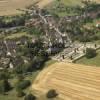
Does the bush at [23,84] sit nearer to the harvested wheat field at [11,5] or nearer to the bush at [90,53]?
the bush at [90,53]

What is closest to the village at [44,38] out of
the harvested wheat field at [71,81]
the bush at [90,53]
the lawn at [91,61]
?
the bush at [90,53]

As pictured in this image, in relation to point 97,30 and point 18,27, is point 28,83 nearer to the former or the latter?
point 97,30

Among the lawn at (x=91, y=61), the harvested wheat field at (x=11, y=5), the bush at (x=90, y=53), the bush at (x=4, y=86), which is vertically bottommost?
the bush at (x=4, y=86)

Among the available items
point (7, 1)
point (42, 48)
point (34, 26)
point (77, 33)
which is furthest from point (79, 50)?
point (7, 1)

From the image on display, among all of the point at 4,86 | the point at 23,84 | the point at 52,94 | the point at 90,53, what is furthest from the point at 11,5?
the point at 52,94

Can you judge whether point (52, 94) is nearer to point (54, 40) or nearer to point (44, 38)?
point (54, 40)

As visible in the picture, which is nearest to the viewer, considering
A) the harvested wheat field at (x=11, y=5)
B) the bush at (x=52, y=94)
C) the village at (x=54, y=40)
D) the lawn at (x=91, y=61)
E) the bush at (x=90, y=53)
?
the bush at (x=52, y=94)

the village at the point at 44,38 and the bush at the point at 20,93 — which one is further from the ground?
the village at the point at 44,38

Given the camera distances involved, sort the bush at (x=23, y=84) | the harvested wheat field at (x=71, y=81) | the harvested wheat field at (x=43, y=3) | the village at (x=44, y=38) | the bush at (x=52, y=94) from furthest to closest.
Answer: the harvested wheat field at (x=43, y=3), the village at (x=44, y=38), the bush at (x=23, y=84), the harvested wheat field at (x=71, y=81), the bush at (x=52, y=94)
